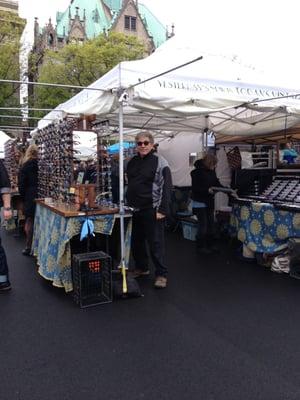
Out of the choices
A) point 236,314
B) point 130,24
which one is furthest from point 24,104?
point 130,24

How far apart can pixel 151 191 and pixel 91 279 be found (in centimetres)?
113

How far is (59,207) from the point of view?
4.37m

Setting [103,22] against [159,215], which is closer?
[159,215]

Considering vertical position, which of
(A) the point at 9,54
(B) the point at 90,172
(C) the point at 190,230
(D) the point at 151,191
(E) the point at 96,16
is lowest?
(C) the point at 190,230

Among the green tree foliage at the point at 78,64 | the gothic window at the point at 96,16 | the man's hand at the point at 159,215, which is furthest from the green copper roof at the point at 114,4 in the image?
the man's hand at the point at 159,215

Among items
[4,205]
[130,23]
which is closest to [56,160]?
[4,205]

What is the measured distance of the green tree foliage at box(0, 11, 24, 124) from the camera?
795 inches

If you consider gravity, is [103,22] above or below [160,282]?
above

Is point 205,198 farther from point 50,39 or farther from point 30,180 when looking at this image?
point 50,39

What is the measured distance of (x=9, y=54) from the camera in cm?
2033

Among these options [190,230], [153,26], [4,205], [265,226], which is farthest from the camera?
[153,26]

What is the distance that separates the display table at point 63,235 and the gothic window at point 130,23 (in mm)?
49507

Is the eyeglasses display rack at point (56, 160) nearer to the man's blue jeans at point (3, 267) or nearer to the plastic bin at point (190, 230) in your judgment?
the man's blue jeans at point (3, 267)

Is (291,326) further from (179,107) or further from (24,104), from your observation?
(24,104)
